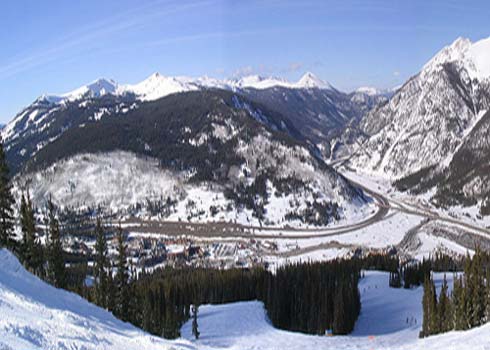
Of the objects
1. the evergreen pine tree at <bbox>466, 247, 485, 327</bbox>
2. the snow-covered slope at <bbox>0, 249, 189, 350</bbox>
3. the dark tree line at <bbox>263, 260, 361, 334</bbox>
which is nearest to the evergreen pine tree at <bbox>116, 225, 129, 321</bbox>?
the snow-covered slope at <bbox>0, 249, 189, 350</bbox>

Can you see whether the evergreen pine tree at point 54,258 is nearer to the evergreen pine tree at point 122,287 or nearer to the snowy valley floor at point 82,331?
the evergreen pine tree at point 122,287

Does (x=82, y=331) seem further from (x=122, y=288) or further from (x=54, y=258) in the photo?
(x=54, y=258)

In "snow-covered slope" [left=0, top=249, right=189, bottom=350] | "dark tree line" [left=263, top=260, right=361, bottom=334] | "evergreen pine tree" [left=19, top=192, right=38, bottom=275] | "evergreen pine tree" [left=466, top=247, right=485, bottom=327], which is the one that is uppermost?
"evergreen pine tree" [left=19, top=192, right=38, bottom=275]

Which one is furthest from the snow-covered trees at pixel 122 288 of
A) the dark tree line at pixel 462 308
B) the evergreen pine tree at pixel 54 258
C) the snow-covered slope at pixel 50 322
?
the dark tree line at pixel 462 308

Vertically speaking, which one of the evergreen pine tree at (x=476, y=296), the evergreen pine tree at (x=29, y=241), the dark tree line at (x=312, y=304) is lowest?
the dark tree line at (x=312, y=304)

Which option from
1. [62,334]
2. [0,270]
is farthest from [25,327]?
[0,270]

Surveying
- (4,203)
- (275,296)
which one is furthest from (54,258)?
(275,296)

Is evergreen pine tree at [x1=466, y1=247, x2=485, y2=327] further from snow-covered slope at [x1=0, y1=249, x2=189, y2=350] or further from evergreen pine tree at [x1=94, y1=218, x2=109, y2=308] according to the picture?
snow-covered slope at [x1=0, y1=249, x2=189, y2=350]

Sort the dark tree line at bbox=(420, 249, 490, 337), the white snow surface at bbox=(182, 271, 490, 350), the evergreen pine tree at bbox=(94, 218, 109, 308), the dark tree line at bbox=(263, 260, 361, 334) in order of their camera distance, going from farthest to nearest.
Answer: the dark tree line at bbox=(263, 260, 361, 334), the dark tree line at bbox=(420, 249, 490, 337), the evergreen pine tree at bbox=(94, 218, 109, 308), the white snow surface at bbox=(182, 271, 490, 350)
